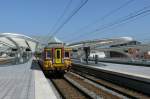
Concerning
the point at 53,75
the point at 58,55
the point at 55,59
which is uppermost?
the point at 58,55

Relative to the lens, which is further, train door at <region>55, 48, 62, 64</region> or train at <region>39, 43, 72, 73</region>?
train door at <region>55, 48, 62, 64</region>

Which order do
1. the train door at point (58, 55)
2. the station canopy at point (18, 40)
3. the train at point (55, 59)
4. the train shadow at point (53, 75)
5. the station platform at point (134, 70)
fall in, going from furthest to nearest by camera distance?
the station canopy at point (18, 40)
the train shadow at point (53, 75)
the train door at point (58, 55)
the train at point (55, 59)
the station platform at point (134, 70)

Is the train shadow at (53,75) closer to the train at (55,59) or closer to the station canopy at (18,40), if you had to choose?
the train at (55,59)

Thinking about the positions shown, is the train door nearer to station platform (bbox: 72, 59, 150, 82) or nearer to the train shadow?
the train shadow

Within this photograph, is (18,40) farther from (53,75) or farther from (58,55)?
(58,55)

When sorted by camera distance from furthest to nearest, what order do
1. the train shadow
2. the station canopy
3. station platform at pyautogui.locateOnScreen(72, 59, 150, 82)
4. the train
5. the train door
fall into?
the station canopy < the train shadow < the train door < the train < station platform at pyautogui.locateOnScreen(72, 59, 150, 82)

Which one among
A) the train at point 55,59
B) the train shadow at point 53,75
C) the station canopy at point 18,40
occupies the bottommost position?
the train shadow at point 53,75

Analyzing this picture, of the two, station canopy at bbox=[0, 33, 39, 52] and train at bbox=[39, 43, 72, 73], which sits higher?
station canopy at bbox=[0, 33, 39, 52]

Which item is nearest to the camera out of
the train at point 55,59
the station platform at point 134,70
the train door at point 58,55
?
the station platform at point 134,70

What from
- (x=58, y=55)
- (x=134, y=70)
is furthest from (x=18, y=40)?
(x=134, y=70)

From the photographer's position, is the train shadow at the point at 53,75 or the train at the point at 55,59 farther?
the train shadow at the point at 53,75

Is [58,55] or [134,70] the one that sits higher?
[58,55]

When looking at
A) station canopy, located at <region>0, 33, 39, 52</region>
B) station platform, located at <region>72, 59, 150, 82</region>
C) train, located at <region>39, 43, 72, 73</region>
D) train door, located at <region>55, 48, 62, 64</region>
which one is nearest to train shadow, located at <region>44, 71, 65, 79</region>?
train, located at <region>39, 43, 72, 73</region>

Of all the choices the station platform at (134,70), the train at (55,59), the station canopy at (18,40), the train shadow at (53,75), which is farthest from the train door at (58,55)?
the station canopy at (18,40)
